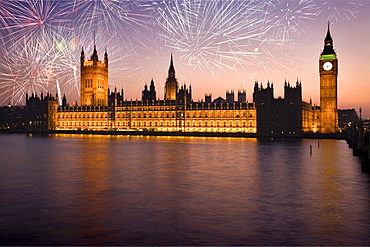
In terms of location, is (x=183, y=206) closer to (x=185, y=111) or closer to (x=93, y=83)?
(x=185, y=111)

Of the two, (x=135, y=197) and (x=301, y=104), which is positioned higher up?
(x=301, y=104)

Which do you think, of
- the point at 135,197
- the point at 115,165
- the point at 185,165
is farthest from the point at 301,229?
the point at 115,165

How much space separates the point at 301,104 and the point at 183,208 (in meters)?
115

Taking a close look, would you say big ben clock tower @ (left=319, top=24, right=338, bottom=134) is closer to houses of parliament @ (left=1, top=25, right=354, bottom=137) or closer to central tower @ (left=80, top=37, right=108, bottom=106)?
houses of parliament @ (left=1, top=25, right=354, bottom=137)

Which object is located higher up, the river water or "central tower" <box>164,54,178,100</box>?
"central tower" <box>164,54,178,100</box>

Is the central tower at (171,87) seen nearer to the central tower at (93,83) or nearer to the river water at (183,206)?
the central tower at (93,83)

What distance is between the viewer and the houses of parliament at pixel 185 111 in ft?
424

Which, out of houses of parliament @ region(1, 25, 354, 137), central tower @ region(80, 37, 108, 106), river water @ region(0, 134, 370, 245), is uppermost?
central tower @ region(80, 37, 108, 106)

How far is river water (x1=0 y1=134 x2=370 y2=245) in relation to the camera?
1666 centimetres

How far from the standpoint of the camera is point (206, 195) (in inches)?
1009

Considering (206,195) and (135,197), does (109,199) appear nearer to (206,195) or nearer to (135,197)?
(135,197)

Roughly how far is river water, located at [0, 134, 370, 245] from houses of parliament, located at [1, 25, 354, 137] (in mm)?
90405

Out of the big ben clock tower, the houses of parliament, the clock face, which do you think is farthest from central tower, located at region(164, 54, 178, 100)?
the clock face

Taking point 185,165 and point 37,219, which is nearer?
point 37,219
